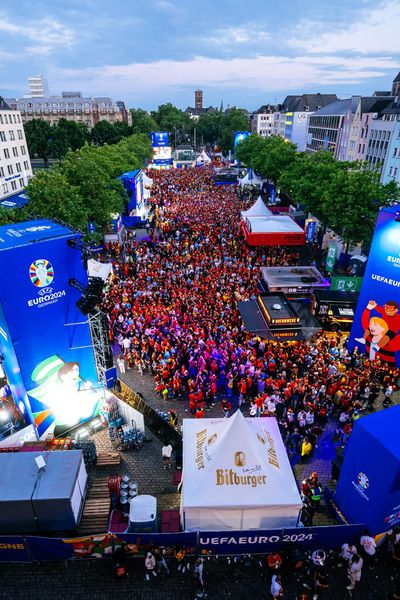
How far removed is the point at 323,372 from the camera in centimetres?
1450

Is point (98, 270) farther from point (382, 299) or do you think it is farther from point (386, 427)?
point (386, 427)

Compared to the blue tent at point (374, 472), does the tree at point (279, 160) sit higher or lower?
higher

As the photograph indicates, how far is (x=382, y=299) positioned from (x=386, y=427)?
832cm

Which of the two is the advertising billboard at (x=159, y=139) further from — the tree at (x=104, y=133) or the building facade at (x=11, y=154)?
the building facade at (x=11, y=154)

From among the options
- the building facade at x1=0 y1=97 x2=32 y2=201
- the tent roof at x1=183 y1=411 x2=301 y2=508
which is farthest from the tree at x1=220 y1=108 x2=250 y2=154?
the tent roof at x1=183 y1=411 x2=301 y2=508

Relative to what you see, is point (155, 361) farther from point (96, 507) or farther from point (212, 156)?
point (212, 156)

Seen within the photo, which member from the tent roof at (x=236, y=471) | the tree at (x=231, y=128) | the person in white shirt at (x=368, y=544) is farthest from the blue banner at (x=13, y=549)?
the tree at (x=231, y=128)

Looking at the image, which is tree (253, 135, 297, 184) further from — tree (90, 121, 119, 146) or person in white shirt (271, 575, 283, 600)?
tree (90, 121, 119, 146)

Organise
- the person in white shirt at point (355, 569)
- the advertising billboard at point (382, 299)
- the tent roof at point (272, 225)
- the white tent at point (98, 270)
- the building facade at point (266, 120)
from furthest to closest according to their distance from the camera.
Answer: the building facade at point (266, 120), the tent roof at point (272, 225), the white tent at point (98, 270), the advertising billboard at point (382, 299), the person in white shirt at point (355, 569)

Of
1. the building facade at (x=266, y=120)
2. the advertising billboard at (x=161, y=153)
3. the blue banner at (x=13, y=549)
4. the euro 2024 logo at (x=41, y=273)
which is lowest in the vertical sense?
the blue banner at (x=13, y=549)

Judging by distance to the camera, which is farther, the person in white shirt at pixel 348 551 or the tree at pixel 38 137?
the tree at pixel 38 137

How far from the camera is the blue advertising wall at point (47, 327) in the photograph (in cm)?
1088

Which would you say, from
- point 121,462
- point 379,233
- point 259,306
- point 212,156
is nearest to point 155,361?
point 121,462

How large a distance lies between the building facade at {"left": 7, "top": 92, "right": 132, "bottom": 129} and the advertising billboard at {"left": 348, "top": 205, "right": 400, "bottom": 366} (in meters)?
117
